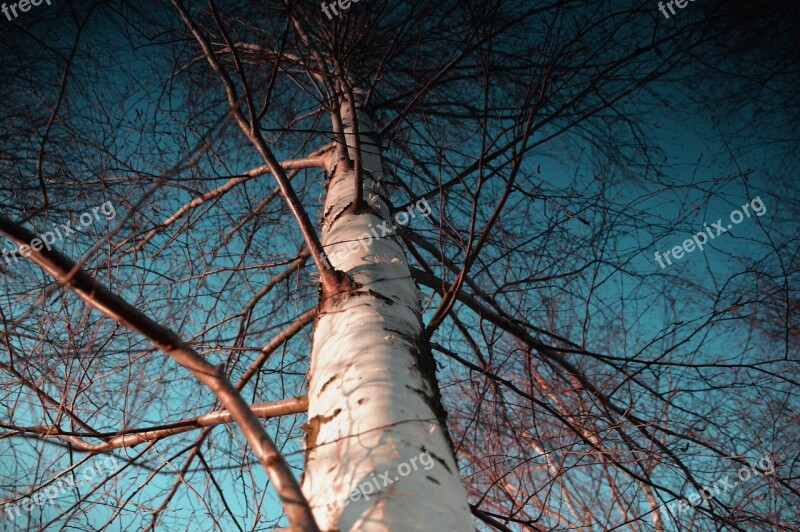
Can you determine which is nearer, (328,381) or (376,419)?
(376,419)

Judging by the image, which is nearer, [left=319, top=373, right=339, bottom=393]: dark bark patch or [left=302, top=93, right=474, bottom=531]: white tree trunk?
[left=302, top=93, right=474, bottom=531]: white tree trunk

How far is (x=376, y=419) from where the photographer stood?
2.71ft

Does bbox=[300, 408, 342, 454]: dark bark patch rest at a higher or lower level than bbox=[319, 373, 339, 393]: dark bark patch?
lower

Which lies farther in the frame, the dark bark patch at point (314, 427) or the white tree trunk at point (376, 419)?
the dark bark patch at point (314, 427)

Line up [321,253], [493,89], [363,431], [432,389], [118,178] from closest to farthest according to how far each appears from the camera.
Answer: [363,431]
[432,389]
[321,253]
[118,178]
[493,89]

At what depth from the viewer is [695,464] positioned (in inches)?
69.6

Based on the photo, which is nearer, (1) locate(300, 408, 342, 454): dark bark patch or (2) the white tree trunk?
(2) the white tree trunk

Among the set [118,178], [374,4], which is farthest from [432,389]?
[374,4]

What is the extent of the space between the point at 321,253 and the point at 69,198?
132 centimetres

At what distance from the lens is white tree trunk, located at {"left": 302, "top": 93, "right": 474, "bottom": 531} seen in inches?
28.0

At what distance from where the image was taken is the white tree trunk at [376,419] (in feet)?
2.33

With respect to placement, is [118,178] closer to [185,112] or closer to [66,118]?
[66,118]

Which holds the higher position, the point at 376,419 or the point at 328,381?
the point at 328,381

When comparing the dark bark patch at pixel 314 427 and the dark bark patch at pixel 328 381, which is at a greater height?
the dark bark patch at pixel 328 381
